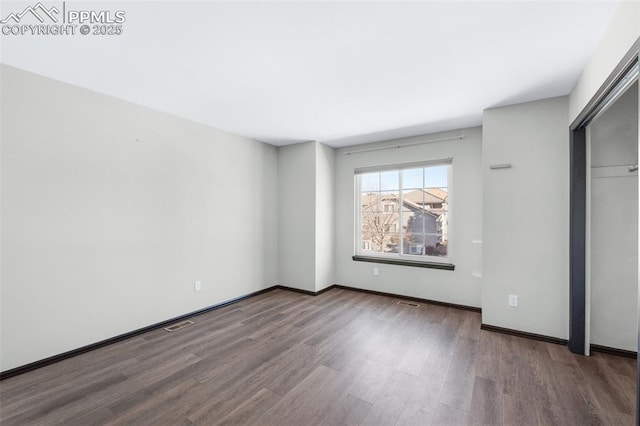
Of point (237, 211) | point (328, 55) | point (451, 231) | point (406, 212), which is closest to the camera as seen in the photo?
point (328, 55)

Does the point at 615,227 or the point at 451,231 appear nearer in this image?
the point at 615,227

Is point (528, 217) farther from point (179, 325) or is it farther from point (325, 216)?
point (179, 325)

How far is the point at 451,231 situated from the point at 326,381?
9.14 feet

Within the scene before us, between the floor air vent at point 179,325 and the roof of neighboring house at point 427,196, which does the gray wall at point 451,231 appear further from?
the floor air vent at point 179,325

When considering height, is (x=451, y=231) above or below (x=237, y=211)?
below

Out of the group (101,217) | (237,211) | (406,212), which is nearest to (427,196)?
(406,212)

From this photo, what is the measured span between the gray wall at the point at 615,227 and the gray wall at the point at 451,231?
1203mm

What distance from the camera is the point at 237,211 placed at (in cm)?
418

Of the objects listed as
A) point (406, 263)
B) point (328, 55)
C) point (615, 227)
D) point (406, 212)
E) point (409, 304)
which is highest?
point (328, 55)

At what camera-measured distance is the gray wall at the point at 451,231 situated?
3.78 metres

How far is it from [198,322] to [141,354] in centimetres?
82

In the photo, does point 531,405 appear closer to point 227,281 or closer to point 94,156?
point 227,281

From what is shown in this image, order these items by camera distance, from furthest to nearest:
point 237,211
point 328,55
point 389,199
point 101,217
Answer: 1. point 389,199
2. point 237,211
3. point 101,217
4. point 328,55

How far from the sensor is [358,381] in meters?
2.16
